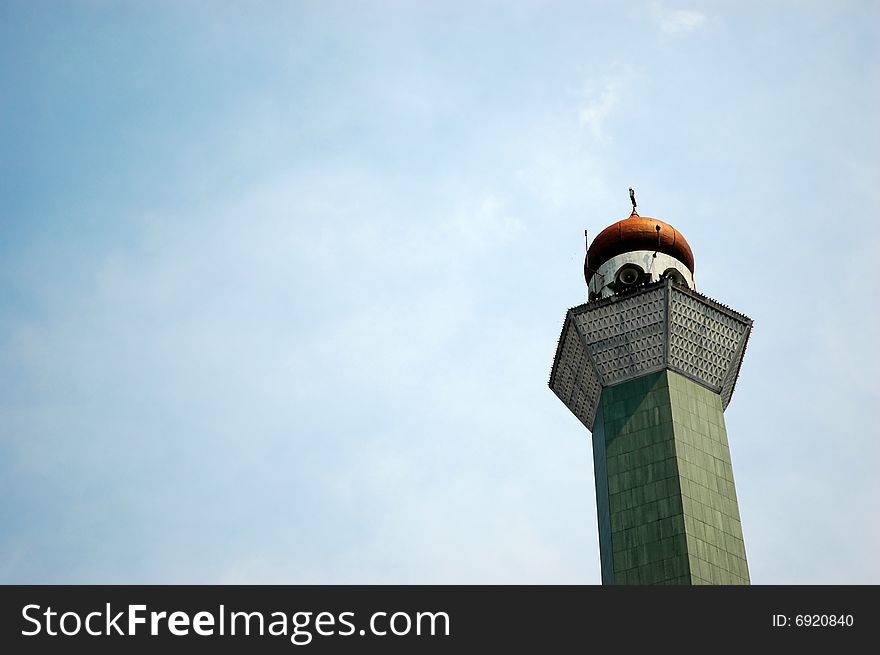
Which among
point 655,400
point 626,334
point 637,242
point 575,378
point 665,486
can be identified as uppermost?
point 637,242

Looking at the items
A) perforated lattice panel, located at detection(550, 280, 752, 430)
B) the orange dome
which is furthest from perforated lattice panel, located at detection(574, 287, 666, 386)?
the orange dome

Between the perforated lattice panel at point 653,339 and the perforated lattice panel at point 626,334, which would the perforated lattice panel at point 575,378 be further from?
the perforated lattice panel at point 626,334

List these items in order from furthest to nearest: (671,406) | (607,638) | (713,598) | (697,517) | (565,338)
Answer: (565,338), (671,406), (697,517), (713,598), (607,638)

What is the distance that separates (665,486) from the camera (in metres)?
48.9

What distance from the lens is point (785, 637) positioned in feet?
93.5

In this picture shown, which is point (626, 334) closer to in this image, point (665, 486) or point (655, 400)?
point (655, 400)

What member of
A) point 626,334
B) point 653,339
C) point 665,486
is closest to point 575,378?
point 626,334

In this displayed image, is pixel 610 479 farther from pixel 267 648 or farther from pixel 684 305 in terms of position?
pixel 267 648

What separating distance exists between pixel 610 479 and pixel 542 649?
955 inches

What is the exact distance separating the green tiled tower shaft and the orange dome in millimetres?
8192

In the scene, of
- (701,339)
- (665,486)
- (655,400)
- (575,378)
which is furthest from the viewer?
(575,378)

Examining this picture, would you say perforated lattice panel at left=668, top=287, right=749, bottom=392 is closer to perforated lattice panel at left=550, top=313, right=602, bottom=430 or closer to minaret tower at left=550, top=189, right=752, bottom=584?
minaret tower at left=550, top=189, right=752, bottom=584

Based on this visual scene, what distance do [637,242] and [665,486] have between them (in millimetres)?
14917

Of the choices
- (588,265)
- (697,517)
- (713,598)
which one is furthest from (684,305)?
(713,598)
